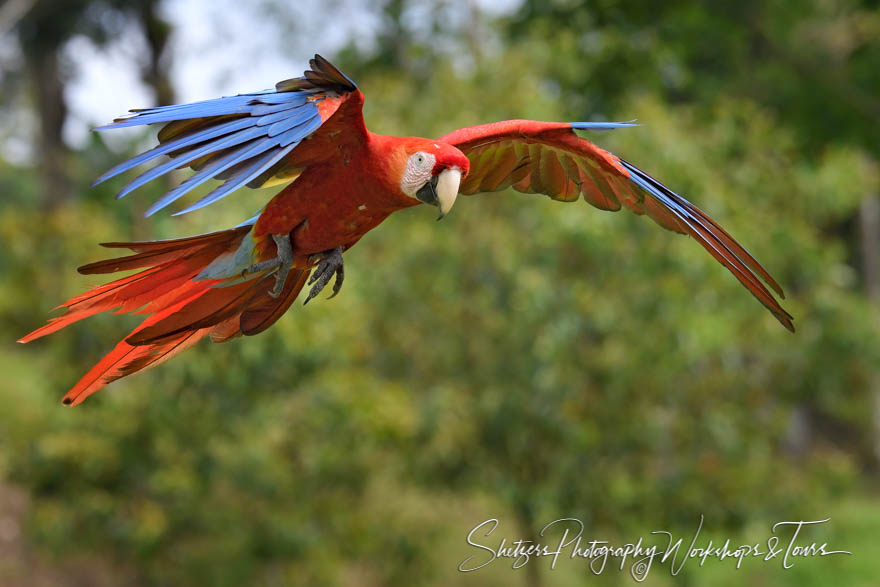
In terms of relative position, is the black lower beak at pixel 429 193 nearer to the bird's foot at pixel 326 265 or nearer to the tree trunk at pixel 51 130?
the bird's foot at pixel 326 265

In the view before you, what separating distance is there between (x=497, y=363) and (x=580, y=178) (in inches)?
135

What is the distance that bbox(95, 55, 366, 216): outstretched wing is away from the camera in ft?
2.86

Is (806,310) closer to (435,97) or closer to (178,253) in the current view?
(435,97)

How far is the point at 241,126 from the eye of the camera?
3.10 ft

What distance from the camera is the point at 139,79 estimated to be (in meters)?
5.52

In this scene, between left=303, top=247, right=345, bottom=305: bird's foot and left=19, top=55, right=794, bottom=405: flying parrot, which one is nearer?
left=19, top=55, right=794, bottom=405: flying parrot

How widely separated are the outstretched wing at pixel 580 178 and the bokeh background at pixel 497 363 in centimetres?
221

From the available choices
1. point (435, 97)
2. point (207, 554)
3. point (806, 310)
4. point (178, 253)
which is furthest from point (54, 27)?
point (178, 253)

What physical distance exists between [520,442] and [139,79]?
3239 millimetres

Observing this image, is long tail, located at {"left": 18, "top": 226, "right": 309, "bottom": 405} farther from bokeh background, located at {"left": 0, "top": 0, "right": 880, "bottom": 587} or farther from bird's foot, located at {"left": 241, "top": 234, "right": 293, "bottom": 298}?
bokeh background, located at {"left": 0, "top": 0, "right": 880, "bottom": 587}

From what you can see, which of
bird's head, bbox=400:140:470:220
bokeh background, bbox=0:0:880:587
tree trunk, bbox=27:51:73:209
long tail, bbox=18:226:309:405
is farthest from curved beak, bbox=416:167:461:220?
tree trunk, bbox=27:51:73:209

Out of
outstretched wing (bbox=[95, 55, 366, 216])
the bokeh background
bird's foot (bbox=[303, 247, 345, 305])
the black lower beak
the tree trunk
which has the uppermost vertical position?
the tree trunk

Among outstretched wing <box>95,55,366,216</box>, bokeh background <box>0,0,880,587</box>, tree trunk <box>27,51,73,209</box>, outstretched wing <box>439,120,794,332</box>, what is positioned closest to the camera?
outstretched wing <box>95,55,366,216</box>

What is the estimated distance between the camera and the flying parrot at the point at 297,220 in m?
1.00
